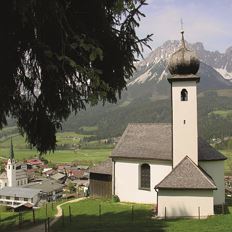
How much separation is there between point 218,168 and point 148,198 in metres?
5.09

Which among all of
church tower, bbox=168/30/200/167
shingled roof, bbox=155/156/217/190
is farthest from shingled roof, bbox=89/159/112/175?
shingled roof, bbox=155/156/217/190

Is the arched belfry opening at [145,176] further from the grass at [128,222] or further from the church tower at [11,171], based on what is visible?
the church tower at [11,171]

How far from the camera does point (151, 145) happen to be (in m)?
31.4

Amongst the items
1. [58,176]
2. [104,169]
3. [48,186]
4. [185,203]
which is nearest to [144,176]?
[104,169]

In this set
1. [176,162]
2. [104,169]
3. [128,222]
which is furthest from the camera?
[104,169]

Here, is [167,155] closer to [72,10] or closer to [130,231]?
[130,231]

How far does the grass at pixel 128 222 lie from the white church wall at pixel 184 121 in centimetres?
416

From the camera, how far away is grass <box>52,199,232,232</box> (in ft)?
69.1

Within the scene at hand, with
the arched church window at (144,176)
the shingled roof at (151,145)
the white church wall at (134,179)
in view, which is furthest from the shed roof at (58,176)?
the arched church window at (144,176)

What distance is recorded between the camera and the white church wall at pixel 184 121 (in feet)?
92.4

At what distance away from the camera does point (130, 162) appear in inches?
1244

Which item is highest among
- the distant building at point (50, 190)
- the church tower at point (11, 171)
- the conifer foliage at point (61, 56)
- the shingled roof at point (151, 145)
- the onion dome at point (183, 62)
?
the onion dome at point (183, 62)

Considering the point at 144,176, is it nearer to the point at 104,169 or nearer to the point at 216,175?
the point at 104,169

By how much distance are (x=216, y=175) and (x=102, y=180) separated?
29.2 ft
